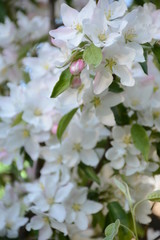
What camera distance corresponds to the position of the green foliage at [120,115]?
870 mm

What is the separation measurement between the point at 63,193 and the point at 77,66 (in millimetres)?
312

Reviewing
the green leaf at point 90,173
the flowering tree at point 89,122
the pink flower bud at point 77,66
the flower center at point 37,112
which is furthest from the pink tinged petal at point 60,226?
the pink flower bud at point 77,66

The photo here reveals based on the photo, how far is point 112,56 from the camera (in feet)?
2.24

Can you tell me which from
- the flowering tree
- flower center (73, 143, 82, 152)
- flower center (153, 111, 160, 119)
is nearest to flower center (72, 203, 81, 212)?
the flowering tree

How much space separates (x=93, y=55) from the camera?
2.11ft

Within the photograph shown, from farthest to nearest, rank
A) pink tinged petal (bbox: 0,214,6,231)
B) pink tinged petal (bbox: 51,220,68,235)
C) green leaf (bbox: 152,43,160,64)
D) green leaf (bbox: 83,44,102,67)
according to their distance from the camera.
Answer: pink tinged petal (bbox: 0,214,6,231)
pink tinged petal (bbox: 51,220,68,235)
green leaf (bbox: 152,43,160,64)
green leaf (bbox: 83,44,102,67)

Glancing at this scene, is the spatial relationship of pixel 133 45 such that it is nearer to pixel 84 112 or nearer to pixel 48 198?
pixel 84 112

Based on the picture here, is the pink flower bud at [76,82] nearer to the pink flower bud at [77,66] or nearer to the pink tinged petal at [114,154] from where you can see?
the pink flower bud at [77,66]

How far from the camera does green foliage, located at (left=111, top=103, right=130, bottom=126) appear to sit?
870 mm

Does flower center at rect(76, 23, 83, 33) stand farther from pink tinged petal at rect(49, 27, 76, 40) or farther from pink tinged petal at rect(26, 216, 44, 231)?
pink tinged petal at rect(26, 216, 44, 231)

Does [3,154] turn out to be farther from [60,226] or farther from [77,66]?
[77,66]

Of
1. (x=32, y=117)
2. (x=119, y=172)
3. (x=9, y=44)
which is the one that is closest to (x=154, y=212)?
(x=119, y=172)

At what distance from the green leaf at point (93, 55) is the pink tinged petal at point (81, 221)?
1.24ft

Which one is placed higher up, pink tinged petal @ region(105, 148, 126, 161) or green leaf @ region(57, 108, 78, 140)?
green leaf @ region(57, 108, 78, 140)
